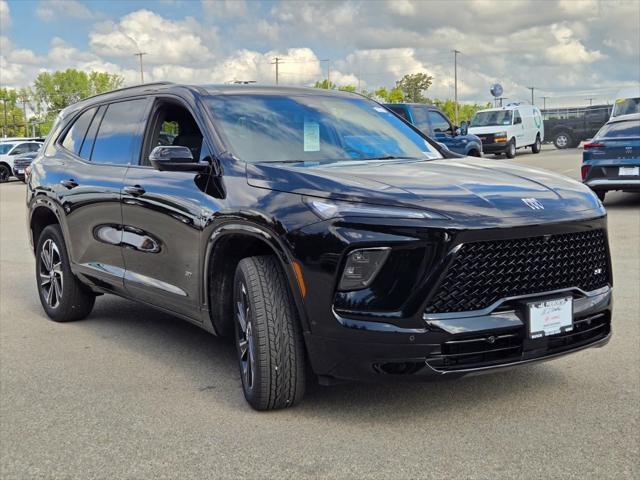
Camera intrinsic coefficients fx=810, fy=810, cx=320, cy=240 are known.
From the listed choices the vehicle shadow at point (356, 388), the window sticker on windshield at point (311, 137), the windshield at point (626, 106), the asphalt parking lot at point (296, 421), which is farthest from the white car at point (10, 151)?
the window sticker on windshield at point (311, 137)

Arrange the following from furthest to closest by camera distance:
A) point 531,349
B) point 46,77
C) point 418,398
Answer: point 46,77 < point 418,398 < point 531,349

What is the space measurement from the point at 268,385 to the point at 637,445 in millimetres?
1754

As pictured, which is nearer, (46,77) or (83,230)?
(83,230)

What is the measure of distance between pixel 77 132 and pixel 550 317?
13.9 ft

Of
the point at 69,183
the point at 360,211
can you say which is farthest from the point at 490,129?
the point at 360,211

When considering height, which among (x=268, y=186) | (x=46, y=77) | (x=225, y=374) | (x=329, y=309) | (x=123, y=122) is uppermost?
(x=46, y=77)

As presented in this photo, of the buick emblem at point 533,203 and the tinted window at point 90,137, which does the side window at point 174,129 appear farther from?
the buick emblem at point 533,203

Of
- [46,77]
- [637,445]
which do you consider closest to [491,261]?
[637,445]

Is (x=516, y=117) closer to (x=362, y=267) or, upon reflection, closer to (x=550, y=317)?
(x=550, y=317)

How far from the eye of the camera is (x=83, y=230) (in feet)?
19.7

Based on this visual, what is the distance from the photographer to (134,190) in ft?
17.3

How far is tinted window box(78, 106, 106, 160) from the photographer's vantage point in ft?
20.1

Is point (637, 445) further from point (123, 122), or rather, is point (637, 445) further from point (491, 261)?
point (123, 122)

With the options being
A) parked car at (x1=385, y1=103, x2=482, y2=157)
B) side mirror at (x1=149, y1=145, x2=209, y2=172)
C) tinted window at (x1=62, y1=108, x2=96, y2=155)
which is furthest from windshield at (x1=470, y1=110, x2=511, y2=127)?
side mirror at (x1=149, y1=145, x2=209, y2=172)
